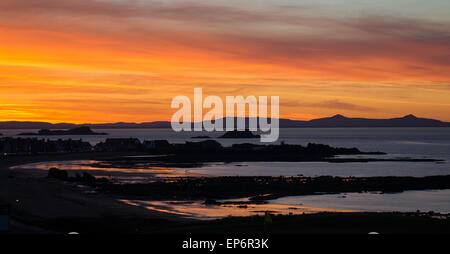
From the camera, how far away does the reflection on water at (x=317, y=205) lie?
1476 inches

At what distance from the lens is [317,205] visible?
41750mm

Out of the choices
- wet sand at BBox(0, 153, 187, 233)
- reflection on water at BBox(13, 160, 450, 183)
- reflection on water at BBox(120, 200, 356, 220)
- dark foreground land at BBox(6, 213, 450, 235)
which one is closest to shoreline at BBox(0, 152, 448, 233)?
wet sand at BBox(0, 153, 187, 233)

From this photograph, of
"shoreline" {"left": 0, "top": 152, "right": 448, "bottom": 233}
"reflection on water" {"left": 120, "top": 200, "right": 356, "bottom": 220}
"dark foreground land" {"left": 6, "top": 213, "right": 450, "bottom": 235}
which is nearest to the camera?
"dark foreground land" {"left": 6, "top": 213, "right": 450, "bottom": 235}

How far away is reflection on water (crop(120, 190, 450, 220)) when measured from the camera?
3750cm

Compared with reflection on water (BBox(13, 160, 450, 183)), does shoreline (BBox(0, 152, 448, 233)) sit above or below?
above

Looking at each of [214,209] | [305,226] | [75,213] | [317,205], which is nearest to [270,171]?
[317,205]

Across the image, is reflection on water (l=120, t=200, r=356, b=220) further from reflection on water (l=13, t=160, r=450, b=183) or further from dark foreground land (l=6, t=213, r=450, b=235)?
reflection on water (l=13, t=160, r=450, b=183)

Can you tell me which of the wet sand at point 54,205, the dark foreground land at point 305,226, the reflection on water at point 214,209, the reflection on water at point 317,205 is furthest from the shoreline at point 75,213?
the reflection on water at point 317,205

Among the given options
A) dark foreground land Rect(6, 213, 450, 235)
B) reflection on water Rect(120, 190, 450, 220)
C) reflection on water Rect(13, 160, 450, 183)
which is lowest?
reflection on water Rect(120, 190, 450, 220)

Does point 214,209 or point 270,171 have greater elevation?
point 270,171

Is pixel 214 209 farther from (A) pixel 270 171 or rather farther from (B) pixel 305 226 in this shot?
(A) pixel 270 171

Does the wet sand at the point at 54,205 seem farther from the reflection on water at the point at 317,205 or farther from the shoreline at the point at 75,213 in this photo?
the reflection on water at the point at 317,205

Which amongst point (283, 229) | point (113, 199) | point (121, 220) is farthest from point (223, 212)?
point (283, 229)
